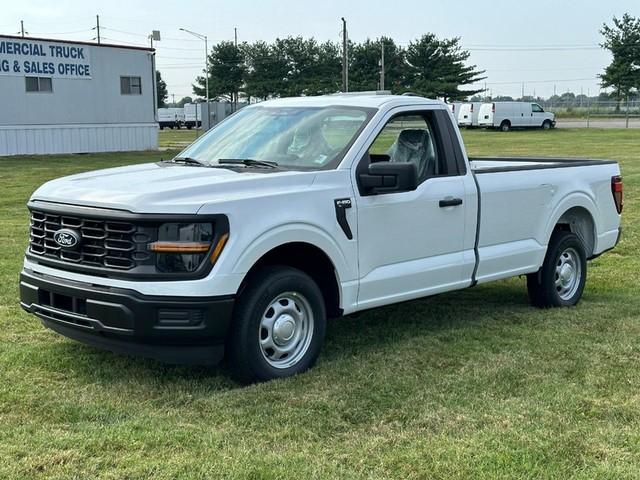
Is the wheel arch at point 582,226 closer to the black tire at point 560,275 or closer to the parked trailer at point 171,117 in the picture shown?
the black tire at point 560,275

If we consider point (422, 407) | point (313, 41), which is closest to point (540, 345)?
point (422, 407)

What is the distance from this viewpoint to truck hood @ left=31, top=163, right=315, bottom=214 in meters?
4.62

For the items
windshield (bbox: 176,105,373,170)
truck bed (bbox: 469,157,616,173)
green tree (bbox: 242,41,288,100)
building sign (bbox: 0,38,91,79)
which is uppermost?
green tree (bbox: 242,41,288,100)

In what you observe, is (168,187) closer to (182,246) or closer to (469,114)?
(182,246)

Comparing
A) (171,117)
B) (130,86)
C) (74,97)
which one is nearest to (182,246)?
(74,97)

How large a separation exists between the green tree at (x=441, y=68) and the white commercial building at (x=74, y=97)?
46760 mm

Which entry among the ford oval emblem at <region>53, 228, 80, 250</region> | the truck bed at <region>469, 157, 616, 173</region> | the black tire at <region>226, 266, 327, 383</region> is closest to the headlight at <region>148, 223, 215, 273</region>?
the black tire at <region>226, 266, 327, 383</region>

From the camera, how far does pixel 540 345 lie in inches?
239

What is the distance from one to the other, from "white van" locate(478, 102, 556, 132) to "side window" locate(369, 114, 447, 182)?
49977 millimetres

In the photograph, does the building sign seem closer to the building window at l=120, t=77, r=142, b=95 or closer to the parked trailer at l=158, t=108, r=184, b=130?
the building window at l=120, t=77, r=142, b=95

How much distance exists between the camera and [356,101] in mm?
6180

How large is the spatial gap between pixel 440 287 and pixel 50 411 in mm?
3011

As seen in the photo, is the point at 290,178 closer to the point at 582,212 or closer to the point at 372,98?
the point at 372,98

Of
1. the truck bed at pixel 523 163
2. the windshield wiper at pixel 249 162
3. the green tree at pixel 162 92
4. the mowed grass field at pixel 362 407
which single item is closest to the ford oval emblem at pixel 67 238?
the mowed grass field at pixel 362 407
